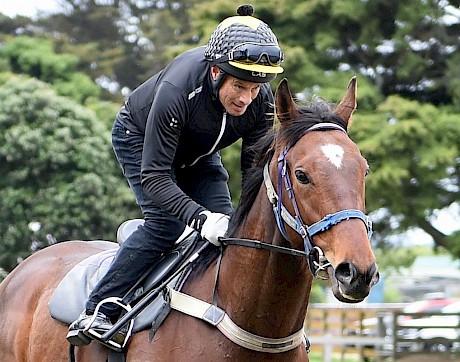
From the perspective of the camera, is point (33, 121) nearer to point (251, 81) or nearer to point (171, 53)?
point (171, 53)

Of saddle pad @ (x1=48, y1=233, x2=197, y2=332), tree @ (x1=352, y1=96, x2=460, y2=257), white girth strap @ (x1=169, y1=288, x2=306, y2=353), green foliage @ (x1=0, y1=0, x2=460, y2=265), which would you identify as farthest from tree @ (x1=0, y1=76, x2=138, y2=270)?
white girth strap @ (x1=169, y1=288, x2=306, y2=353)

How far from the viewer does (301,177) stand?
14.7ft

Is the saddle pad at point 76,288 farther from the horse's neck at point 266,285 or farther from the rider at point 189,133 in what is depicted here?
the horse's neck at point 266,285

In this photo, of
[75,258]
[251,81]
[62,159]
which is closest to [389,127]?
[62,159]

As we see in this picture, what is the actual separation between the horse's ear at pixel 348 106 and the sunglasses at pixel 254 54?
0.44 meters

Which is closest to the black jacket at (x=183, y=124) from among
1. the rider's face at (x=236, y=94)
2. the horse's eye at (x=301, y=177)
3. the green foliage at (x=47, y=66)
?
the rider's face at (x=236, y=94)

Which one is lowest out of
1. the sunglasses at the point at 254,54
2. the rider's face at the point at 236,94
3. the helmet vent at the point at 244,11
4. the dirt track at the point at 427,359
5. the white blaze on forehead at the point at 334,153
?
the dirt track at the point at 427,359

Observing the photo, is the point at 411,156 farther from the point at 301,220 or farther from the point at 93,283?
the point at 301,220

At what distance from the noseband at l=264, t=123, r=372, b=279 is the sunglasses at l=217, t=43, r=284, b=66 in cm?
56

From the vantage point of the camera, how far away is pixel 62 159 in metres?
18.6

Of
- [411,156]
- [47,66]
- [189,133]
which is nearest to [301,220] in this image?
[189,133]

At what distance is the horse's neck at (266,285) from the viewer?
481 centimetres

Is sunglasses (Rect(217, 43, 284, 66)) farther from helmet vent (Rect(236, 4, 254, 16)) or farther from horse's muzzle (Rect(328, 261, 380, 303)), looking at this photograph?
horse's muzzle (Rect(328, 261, 380, 303))

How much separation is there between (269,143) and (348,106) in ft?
1.50
